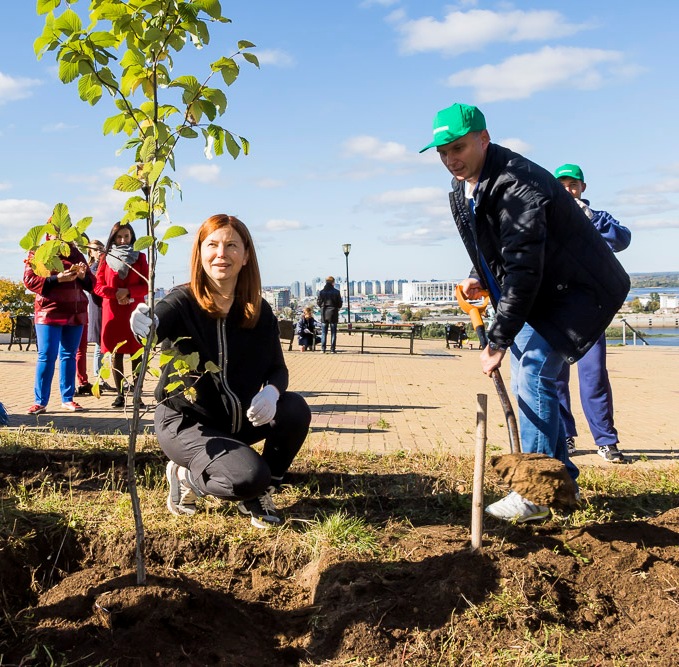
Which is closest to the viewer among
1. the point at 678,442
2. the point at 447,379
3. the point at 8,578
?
the point at 8,578

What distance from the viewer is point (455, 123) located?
3.42 m

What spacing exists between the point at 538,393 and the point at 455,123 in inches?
59.3

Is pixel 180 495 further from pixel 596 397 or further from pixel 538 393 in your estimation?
pixel 596 397

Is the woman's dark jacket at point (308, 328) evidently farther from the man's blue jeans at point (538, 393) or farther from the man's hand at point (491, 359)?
the man's hand at point (491, 359)

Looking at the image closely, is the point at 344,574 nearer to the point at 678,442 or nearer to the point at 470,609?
the point at 470,609

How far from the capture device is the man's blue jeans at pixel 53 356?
23.3 feet

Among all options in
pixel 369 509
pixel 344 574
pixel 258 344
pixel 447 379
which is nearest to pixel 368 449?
pixel 369 509

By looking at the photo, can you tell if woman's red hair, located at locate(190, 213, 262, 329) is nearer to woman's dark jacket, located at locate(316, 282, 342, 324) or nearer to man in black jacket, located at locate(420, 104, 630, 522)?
man in black jacket, located at locate(420, 104, 630, 522)

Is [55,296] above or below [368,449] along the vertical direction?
above

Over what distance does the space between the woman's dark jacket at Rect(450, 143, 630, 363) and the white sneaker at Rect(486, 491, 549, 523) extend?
79 cm

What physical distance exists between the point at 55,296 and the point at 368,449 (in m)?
3.59

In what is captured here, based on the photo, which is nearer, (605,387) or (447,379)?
(605,387)

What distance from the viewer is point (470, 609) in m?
2.61

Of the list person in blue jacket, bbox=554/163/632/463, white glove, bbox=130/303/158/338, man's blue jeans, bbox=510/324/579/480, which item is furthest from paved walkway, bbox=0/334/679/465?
white glove, bbox=130/303/158/338
